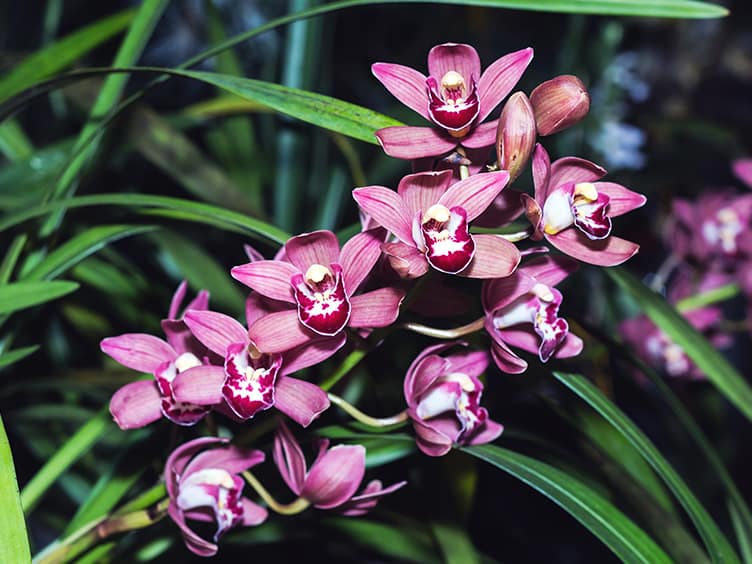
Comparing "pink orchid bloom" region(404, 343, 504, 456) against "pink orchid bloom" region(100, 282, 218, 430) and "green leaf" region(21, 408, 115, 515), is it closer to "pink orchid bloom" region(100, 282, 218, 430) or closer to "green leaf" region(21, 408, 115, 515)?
"pink orchid bloom" region(100, 282, 218, 430)

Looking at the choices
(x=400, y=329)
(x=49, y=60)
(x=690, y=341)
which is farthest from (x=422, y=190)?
(x=49, y=60)

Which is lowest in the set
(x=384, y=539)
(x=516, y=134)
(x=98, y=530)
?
(x=384, y=539)

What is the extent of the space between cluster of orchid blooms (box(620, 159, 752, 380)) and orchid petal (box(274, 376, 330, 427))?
2.04 feet

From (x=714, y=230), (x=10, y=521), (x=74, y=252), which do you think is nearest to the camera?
(x=10, y=521)

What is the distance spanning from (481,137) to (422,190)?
0.06 m

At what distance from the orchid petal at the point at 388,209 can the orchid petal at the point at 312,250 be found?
1.2 inches

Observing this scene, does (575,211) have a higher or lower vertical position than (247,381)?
higher

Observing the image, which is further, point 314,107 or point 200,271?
point 200,271

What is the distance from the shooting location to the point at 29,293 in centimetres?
56

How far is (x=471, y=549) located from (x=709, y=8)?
48 cm

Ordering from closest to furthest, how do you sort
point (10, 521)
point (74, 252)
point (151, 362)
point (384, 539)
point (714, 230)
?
point (10, 521)
point (151, 362)
point (74, 252)
point (384, 539)
point (714, 230)

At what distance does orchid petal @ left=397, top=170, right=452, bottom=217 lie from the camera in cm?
47

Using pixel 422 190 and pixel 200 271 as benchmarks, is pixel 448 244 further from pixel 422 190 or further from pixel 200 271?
pixel 200 271

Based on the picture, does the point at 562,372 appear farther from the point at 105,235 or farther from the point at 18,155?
the point at 18,155
